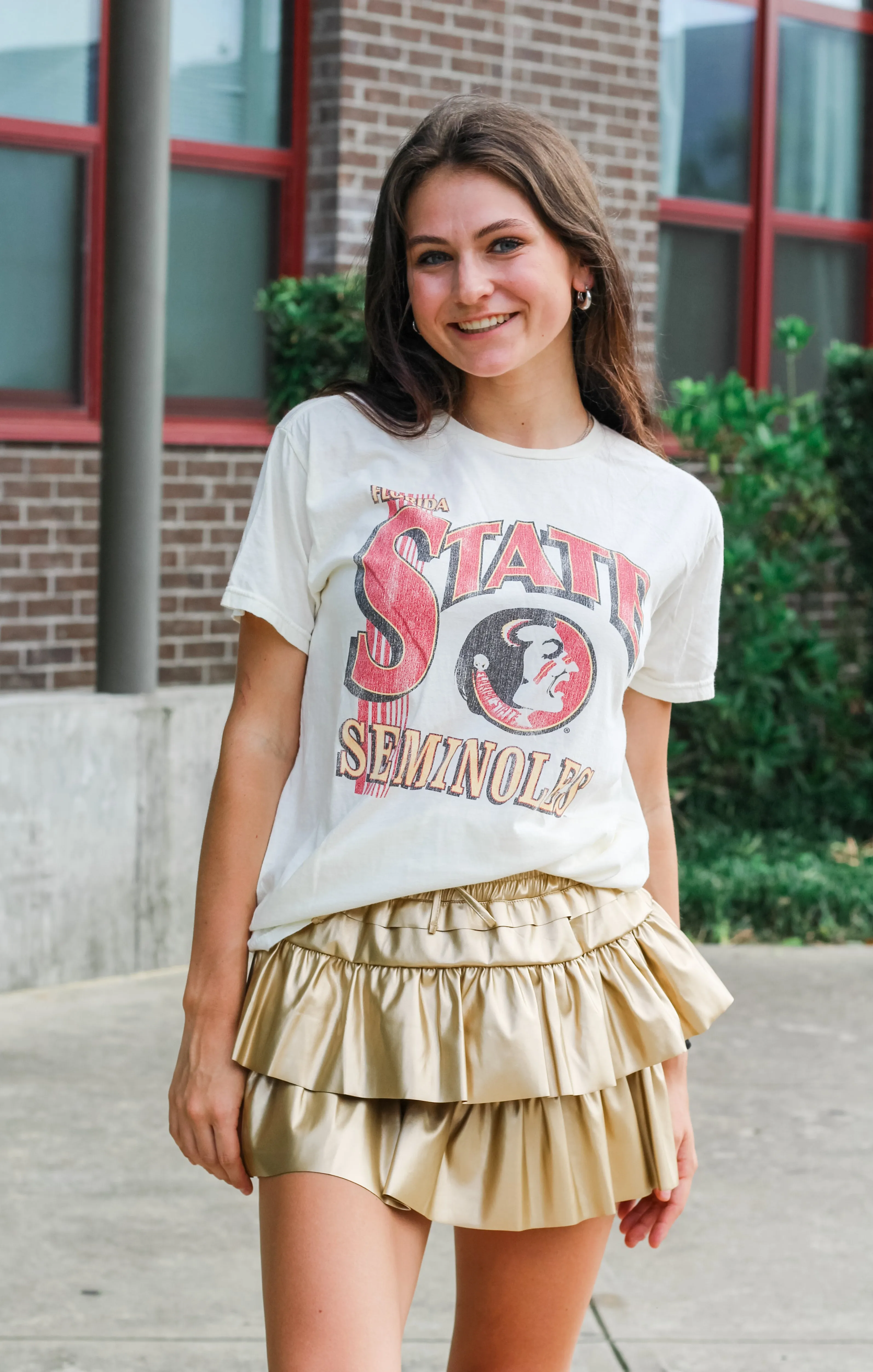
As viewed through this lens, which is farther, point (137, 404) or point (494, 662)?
point (137, 404)

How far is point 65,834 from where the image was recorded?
16.9ft

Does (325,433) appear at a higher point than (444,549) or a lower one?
higher

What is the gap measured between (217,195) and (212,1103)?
538cm

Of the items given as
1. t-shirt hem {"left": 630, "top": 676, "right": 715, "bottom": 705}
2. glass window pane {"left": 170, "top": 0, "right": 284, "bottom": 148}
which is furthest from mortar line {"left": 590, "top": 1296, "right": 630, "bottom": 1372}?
glass window pane {"left": 170, "top": 0, "right": 284, "bottom": 148}

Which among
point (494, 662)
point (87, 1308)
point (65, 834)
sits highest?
point (494, 662)

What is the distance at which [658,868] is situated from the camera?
7.47 feet

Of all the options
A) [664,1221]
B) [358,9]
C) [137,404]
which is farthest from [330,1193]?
[358,9]

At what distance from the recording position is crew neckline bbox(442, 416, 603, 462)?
2.07 meters

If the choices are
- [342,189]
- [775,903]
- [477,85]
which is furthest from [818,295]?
[775,903]

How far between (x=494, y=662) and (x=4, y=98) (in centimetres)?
498

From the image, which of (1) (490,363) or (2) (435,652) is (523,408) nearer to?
(1) (490,363)

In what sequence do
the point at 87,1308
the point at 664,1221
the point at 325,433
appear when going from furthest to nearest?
the point at 87,1308
the point at 664,1221
the point at 325,433

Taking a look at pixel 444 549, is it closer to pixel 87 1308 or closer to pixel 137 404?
pixel 87 1308

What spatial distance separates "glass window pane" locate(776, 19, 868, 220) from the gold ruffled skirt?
727 cm
